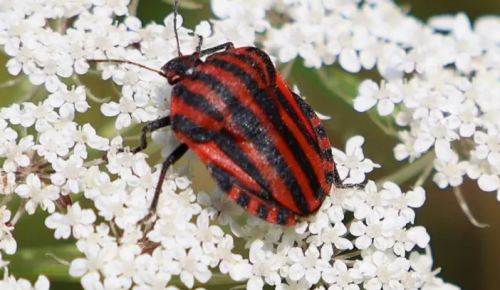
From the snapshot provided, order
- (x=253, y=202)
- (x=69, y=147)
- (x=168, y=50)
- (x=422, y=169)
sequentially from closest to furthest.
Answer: (x=253, y=202)
(x=69, y=147)
(x=168, y=50)
(x=422, y=169)

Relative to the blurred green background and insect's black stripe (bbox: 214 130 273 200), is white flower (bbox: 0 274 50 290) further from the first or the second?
the blurred green background

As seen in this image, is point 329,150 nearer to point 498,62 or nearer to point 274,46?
point 274,46

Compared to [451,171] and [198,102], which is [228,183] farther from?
[451,171]

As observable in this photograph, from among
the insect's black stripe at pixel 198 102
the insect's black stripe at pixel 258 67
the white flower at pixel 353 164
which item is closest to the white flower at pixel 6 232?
the insect's black stripe at pixel 198 102

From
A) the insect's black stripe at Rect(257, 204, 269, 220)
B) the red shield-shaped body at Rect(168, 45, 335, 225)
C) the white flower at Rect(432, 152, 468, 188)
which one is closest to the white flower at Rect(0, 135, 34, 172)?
the red shield-shaped body at Rect(168, 45, 335, 225)

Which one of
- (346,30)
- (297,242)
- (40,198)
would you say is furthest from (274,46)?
(40,198)

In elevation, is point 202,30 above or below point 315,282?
above
